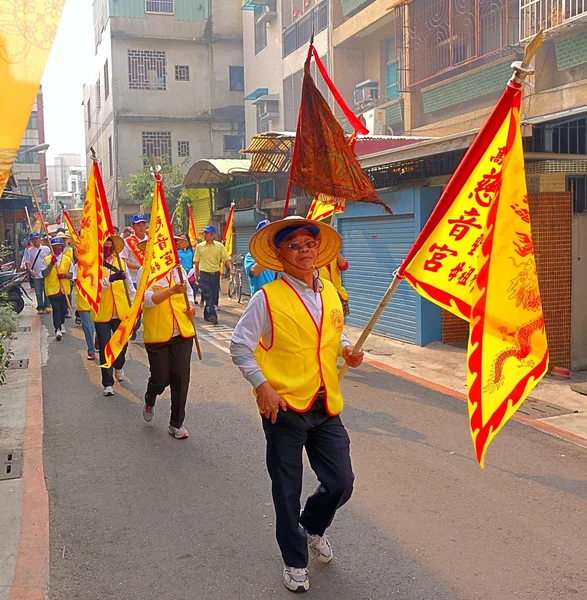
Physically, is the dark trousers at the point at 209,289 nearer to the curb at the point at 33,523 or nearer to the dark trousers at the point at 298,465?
the curb at the point at 33,523

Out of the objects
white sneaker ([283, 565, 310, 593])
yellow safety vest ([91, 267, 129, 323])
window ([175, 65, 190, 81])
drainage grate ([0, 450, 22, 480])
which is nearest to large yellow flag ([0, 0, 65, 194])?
white sneaker ([283, 565, 310, 593])

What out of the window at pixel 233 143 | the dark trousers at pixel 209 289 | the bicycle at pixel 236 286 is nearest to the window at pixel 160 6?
the window at pixel 233 143

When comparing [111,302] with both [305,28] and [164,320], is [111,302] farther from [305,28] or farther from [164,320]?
[305,28]

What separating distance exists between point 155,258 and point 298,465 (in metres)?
3.30

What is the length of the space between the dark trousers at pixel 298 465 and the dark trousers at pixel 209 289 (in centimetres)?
1098

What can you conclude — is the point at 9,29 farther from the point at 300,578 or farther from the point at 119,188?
the point at 119,188

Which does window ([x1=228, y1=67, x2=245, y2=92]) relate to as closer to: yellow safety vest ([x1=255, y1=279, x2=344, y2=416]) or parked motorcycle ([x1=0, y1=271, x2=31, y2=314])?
parked motorcycle ([x1=0, y1=271, x2=31, y2=314])

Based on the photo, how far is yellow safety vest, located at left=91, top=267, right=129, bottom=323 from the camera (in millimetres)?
8297

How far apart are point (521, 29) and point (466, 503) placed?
10.1 m

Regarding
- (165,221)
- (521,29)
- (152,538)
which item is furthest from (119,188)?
(152,538)

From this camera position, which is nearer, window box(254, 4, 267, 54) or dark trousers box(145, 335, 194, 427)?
dark trousers box(145, 335, 194, 427)

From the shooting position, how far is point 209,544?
168 inches

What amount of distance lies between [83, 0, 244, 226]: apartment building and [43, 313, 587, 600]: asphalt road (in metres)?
30.5

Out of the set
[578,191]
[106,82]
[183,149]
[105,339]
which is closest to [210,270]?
[105,339]
